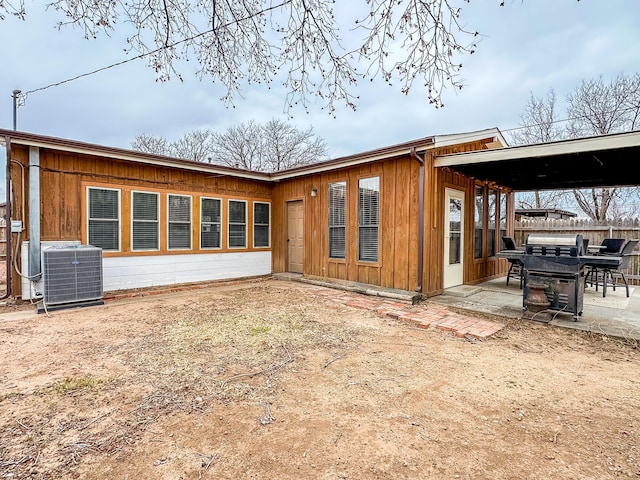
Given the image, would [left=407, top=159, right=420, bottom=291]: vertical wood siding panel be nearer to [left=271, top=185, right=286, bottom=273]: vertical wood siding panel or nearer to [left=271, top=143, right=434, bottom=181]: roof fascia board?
[left=271, top=143, right=434, bottom=181]: roof fascia board

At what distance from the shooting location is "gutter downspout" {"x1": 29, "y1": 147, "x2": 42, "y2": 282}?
555cm

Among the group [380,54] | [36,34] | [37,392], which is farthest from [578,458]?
[36,34]

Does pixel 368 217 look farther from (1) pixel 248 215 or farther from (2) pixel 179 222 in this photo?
(2) pixel 179 222

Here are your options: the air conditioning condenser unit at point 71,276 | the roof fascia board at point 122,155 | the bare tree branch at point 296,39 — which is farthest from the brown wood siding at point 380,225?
the air conditioning condenser unit at point 71,276

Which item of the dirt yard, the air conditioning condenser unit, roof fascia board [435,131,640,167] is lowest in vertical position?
the dirt yard

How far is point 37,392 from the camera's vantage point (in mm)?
2559

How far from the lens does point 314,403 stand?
7.95 feet

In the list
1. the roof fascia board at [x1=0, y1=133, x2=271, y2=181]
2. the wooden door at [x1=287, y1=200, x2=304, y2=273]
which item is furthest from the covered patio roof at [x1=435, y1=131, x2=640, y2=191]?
the roof fascia board at [x1=0, y1=133, x2=271, y2=181]

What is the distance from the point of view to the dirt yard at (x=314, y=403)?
70.5 inches

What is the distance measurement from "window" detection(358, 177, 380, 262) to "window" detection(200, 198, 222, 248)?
11.2ft

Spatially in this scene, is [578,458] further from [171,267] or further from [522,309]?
[171,267]

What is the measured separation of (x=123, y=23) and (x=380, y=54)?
208cm

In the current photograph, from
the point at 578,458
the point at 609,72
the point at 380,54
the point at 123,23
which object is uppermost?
the point at 609,72

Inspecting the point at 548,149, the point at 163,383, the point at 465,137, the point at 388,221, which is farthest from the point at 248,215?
the point at 548,149
